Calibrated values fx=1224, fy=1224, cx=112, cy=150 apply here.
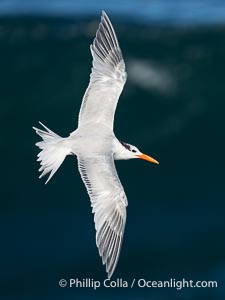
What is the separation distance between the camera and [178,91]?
6832mm

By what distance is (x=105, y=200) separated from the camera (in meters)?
5.42

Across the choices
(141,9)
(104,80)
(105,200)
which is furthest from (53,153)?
(141,9)

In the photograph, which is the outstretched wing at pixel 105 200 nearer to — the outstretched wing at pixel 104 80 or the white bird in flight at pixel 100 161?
the white bird in flight at pixel 100 161

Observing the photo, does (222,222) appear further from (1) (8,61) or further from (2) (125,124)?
(1) (8,61)

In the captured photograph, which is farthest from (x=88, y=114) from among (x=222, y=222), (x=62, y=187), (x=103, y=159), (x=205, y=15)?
(x=205, y=15)

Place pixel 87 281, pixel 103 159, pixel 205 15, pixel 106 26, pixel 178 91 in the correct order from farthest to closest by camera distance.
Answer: pixel 205 15
pixel 178 91
pixel 87 281
pixel 106 26
pixel 103 159

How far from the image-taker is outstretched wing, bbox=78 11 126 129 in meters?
5.77

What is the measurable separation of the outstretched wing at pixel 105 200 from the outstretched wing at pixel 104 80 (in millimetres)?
360

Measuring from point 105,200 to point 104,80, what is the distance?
29.1 inches

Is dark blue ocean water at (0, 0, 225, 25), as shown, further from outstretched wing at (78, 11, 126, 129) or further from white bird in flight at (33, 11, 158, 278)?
white bird in flight at (33, 11, 158, 278)

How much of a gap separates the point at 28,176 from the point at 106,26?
39.3 inches

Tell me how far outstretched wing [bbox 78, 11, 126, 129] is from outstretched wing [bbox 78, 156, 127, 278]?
36 centimetres

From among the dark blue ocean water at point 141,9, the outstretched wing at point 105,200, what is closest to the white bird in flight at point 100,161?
the outstretched wing at point 105,200

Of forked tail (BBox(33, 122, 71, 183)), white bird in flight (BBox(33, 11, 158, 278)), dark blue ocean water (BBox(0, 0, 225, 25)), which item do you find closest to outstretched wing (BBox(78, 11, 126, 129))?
white bird in flight (BBox(33, 11, 158, 278))
